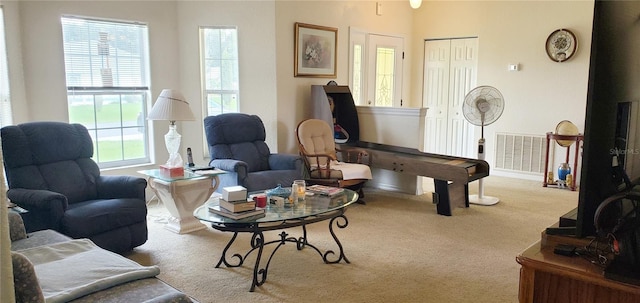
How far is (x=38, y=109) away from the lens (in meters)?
4.67

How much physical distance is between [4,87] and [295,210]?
3058 millimetres

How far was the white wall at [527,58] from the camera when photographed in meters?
6.17

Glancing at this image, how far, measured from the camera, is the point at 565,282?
5.45ft

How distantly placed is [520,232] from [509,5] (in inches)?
142

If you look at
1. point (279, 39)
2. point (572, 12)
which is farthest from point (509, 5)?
point (279, 39)

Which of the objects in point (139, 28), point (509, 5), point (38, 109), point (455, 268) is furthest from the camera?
point (509, 5)

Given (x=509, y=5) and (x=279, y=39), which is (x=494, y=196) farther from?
(x=279, y=39)

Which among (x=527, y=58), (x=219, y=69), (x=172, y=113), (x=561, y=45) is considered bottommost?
(x=172, y=113)

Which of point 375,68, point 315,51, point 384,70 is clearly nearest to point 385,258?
point 315,51

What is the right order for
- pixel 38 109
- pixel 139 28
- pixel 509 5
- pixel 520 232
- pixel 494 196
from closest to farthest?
pixel 520 232, pixel 38 109, pixel 139 28, pixel 494 196, pixel 509 5

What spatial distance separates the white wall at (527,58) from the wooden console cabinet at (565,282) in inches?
203

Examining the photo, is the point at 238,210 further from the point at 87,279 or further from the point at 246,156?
the point at 246,156

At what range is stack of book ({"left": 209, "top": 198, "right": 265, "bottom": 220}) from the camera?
10.2 feet

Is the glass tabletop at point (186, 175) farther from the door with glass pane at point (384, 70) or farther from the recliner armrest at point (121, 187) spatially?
the door with glass pane at point (384, 70)
